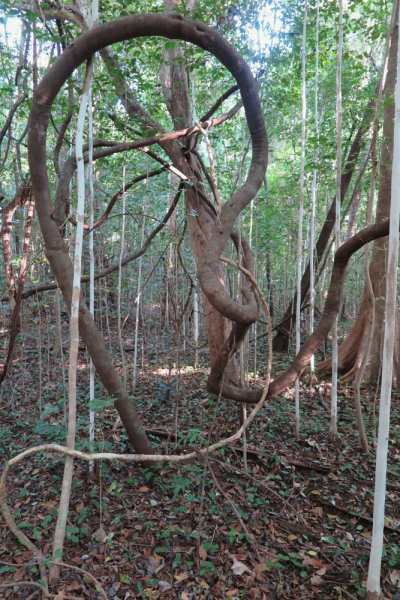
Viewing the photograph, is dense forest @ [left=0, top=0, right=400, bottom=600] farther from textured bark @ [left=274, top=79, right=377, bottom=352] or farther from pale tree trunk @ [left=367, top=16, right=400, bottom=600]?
textured bark @ [left=274, top=79, right=377, bottom=352]

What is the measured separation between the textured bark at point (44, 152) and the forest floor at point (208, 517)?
704 mm

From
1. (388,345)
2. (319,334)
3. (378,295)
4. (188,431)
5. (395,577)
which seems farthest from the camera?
(378,295)

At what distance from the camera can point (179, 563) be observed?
2230 mm

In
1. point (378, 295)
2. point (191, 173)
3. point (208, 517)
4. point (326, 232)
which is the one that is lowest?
point (208, 517)

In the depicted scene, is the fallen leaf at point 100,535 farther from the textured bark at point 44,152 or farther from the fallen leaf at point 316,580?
the fallen leaf at point 316,580

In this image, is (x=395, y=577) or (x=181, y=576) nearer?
(x=181, y=576)

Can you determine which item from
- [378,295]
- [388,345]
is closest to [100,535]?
[388,345]

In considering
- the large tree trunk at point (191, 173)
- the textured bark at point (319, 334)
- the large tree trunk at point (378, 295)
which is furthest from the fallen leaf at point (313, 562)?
the large tree trunk at point (378, 295)

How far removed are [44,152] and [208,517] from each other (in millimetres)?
2720

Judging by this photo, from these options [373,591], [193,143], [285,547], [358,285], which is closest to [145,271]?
[193,143]

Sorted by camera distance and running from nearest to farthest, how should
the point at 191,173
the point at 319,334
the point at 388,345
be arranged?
the point at 388,345 → the point at 319,334 → the point at 191,173

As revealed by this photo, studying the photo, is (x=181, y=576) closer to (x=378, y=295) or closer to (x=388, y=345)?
(x=388, y=345)

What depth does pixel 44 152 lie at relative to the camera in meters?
2.15

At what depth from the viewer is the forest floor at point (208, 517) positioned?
6.97ft
